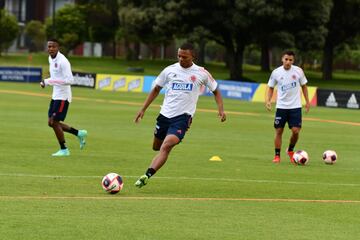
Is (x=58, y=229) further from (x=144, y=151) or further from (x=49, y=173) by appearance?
(x=144, y=151)

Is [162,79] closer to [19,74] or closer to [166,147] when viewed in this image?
[166,147]

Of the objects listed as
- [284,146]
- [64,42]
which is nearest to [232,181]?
[284,146]

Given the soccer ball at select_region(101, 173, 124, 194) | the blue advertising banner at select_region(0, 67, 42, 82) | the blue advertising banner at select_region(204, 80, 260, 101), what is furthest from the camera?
the blue advertising banner at select_region(0, 67, 42, 82)

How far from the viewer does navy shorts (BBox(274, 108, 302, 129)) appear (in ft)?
58.9

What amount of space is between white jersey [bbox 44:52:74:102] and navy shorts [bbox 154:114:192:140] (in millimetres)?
4654

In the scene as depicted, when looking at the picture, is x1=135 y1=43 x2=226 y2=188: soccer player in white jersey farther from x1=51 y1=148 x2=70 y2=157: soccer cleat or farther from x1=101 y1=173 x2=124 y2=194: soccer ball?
x1=51 y1=148 x2=70 y2=157: soccer cleat

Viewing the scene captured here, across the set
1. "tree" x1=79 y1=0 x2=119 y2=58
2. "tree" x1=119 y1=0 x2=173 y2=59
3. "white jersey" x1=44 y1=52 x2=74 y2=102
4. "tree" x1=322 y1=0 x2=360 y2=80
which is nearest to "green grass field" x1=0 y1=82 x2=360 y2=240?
"white jersey" x1=44 y1=52 x2=74 y2=102

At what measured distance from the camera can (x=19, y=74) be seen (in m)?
65.4

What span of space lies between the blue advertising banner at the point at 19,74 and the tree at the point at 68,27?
27.1 m

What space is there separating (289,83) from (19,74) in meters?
49.6

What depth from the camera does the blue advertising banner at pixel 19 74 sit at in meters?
65.3

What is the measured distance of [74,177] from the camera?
1412 centimetres

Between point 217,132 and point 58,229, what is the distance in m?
16.6

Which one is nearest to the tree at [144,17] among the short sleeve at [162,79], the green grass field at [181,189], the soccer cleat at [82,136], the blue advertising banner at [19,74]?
the blue advertising banner at [19,74]
